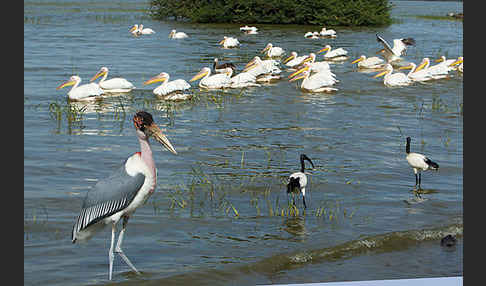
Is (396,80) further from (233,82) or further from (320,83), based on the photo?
(233,82)

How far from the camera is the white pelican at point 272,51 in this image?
1117 centimetres

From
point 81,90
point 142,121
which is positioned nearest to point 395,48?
point 81,90

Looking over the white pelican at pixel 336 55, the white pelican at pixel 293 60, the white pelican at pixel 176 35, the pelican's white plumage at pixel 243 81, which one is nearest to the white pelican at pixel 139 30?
the white pelican at pixel 176 35

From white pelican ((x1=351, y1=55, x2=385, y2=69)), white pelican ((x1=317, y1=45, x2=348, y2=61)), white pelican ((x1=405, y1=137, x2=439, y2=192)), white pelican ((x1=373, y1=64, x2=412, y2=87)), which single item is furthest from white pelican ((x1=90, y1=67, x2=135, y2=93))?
white pelican ((x1=317, y1=45, x2=348, y2=61))

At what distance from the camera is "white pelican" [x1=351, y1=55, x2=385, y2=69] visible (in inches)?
402

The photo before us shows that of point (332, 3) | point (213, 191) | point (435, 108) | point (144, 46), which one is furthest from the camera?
point (332, 3)

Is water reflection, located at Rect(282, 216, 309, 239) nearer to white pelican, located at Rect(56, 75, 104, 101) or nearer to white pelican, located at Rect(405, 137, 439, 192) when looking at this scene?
white pelican, located at Rect(405, 137, 439, 192)

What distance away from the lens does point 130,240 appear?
15.1ft

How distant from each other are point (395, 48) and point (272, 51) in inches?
75.9

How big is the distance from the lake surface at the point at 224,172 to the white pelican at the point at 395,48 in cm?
143

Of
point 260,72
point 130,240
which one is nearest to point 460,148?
point 130,240

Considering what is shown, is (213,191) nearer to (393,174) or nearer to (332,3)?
(393,174)

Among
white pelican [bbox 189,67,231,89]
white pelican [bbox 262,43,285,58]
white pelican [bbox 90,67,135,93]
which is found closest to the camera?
white pelican [bbox 90,67,135,93]

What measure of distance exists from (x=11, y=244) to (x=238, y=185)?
1929 mm
